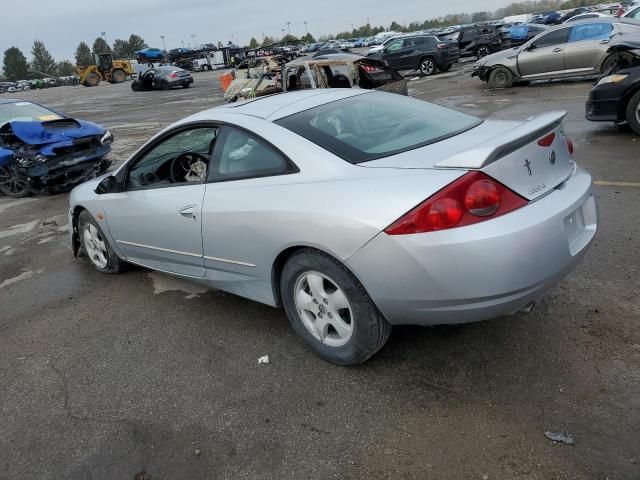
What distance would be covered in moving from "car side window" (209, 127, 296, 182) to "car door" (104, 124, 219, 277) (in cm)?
14

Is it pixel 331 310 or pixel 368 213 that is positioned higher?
pixel 368 213

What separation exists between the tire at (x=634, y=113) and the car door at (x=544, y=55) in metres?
7.61

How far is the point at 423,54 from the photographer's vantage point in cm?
2362

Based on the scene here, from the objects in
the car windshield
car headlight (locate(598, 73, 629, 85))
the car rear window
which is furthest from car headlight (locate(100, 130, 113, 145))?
car headlight (locate(598, 73, 629, 85))

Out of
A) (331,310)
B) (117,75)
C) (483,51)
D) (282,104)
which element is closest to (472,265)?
(331,310)

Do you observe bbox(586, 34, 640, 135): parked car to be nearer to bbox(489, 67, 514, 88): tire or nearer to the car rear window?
the car rear window

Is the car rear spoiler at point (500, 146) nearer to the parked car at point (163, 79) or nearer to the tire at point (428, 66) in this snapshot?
the tire at point (428, 66)

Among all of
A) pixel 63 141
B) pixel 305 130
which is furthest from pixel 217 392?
pixel 63 141

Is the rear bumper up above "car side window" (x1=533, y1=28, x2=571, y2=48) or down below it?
below

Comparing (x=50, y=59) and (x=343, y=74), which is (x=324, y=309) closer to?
(x=343, y=74)

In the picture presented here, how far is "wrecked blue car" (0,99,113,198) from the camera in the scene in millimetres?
8781

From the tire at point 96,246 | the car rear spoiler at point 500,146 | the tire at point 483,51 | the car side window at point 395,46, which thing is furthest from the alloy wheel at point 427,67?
the car rear spoiler at point 500,146

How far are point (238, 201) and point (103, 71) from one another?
53134mm

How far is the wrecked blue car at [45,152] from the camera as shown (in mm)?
8781
